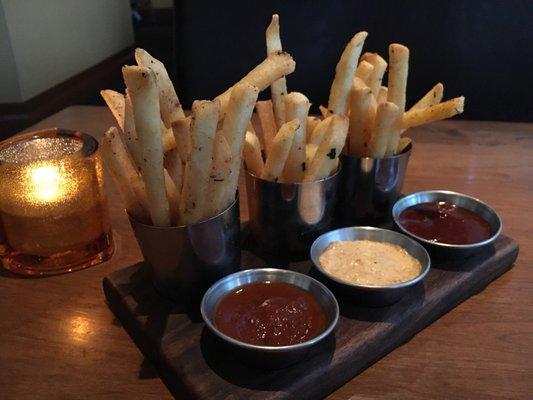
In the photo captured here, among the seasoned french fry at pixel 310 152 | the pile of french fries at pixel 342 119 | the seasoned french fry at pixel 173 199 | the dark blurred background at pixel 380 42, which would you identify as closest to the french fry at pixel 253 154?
the pile of french fries at pixel 342 119

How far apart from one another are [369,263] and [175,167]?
445mm

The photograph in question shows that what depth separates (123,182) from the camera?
946 mm

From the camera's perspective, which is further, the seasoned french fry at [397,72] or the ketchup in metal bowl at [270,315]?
the seasoned french fry at [397,72]

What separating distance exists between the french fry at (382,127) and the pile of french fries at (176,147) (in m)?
0.28

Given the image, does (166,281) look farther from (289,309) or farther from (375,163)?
(375,163)

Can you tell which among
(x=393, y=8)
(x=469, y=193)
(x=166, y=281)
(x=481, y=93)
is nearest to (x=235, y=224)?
(x=166, y=281)

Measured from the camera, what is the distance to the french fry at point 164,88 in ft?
3.00

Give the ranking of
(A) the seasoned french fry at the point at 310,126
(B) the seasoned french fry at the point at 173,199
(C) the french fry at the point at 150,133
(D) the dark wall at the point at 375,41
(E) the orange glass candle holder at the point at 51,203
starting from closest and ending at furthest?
1. (C) the french fry at the point at 150,133
2. (B) the seasoned french fry at the point at 173,199
3. (E) the orange glass candle holder at the point at 51,203
4. (A) the seasoned french fry at the point at 310,126
5. (D) the dark wall at the point at 375,41

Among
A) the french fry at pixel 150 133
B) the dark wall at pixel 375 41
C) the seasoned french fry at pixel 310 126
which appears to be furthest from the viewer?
the dark wall at pixel 375 41

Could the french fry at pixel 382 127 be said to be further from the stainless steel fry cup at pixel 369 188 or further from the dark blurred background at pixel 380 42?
the dark blurred background at pixel 380 42

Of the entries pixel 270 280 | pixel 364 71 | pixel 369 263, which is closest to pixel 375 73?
pixel 364 71

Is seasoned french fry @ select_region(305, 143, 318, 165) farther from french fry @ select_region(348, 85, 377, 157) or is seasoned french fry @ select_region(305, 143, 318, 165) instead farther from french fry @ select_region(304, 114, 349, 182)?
french fry @ select_region(348, 85, 377, 157)

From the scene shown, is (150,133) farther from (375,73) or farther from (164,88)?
(375,73)

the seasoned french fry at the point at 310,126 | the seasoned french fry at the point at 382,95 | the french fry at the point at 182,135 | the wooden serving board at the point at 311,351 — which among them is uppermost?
the french fry at the point at 182,135
